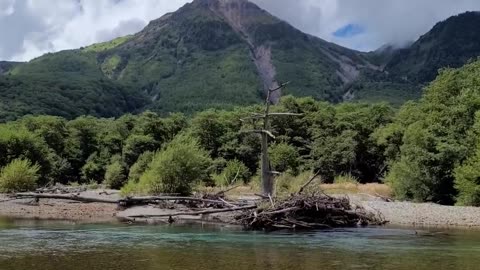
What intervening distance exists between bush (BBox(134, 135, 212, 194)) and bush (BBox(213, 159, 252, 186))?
56.6 feet

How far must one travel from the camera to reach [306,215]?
122 feet

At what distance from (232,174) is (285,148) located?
448 inches

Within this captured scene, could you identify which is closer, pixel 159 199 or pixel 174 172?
pixel 159 199

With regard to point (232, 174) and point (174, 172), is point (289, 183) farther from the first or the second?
point (232, 174)

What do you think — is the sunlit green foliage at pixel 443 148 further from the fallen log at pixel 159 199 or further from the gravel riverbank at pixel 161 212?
the fallen log at pixel 159 199

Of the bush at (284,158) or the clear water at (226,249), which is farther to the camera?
the bush at (284,158)

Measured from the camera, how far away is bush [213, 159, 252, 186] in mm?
71500

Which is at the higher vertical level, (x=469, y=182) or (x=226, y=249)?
(x=469, y=182)

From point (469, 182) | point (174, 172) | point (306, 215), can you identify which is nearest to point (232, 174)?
point (174, 172)

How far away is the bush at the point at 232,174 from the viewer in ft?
235

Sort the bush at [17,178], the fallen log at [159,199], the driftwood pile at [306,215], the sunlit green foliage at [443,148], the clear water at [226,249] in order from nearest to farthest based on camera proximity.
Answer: the clear water at [226,249]
the driftwood pile at [306,215]
the fallen log at [159,199]
the sunlit green foliage at [443,148]
the bush at [17,178]

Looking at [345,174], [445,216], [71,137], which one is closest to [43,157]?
[71,137]

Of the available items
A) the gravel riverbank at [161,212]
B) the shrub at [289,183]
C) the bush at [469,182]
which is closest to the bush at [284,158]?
the gravel riverbank at [161,212]

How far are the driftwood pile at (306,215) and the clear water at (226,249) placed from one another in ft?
6.95
